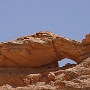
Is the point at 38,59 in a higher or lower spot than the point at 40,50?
lower

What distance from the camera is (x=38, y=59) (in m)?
25.8

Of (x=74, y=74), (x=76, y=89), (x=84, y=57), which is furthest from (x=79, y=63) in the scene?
(x=76, y=89)

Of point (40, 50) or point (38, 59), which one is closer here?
point (40, 50)

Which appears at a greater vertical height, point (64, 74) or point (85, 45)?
point (85, 45)

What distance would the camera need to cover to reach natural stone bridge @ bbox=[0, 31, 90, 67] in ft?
81.8

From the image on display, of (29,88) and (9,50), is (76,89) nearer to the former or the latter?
(29,88)

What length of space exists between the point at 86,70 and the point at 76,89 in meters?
1.86

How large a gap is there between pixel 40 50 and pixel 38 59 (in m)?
0.81

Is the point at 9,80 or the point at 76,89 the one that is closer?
the point at 76,89

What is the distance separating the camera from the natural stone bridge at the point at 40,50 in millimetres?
24922

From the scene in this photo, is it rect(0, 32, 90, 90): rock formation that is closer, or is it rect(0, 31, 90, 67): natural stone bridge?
rect(0, 32, 90, 90): rock formation

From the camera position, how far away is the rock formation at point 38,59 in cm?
2380

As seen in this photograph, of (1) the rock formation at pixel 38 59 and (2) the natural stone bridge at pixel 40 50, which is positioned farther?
(2) the natural stone bridge at pixel 40 50

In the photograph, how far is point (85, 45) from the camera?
80.9ft
